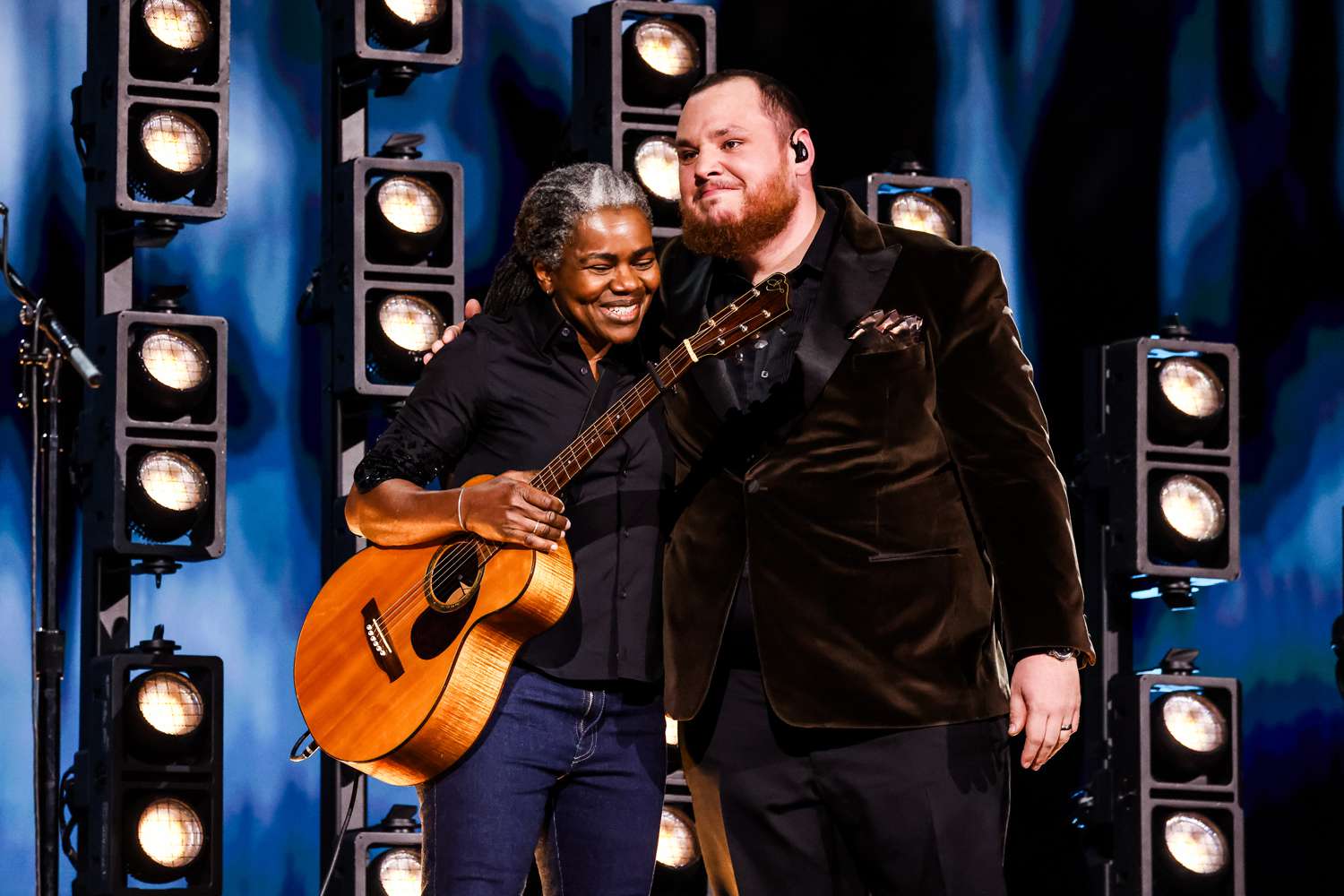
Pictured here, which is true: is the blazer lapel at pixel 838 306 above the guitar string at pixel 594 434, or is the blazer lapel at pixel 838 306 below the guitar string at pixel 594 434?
above

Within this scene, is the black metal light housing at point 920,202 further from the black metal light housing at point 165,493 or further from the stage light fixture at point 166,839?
the stage light fixture at point 166,839

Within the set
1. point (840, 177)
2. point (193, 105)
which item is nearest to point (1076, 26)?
point (840, 177)

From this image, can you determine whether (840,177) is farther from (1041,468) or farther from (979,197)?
(1041,468)

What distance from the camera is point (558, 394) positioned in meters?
2.86

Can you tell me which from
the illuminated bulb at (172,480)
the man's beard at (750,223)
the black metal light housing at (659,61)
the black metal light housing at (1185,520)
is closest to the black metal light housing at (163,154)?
the illuminated bulb at (172,480)

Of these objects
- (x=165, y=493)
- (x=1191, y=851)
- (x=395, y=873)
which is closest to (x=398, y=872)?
(x=395, y=873)

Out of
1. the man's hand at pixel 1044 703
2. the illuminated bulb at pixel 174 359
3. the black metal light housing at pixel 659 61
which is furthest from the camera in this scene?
the black metal light housing at pixel 659 61

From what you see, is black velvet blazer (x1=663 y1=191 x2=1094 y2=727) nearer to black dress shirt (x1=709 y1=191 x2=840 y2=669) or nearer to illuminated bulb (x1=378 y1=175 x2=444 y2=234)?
black dress shirt (x1=709 y1=191 x2=840 y2=669)

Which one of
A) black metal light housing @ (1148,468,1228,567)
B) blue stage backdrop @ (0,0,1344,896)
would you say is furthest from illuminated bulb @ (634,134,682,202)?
black metal light housing @ (1148,468,1228,567)

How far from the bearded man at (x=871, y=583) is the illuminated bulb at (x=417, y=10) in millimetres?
2052

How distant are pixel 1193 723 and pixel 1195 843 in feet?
0.97

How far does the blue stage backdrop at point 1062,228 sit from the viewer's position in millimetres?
5164

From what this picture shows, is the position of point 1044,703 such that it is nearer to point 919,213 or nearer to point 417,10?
point 919,213

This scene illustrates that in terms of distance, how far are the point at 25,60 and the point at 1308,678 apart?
3.96 meters
